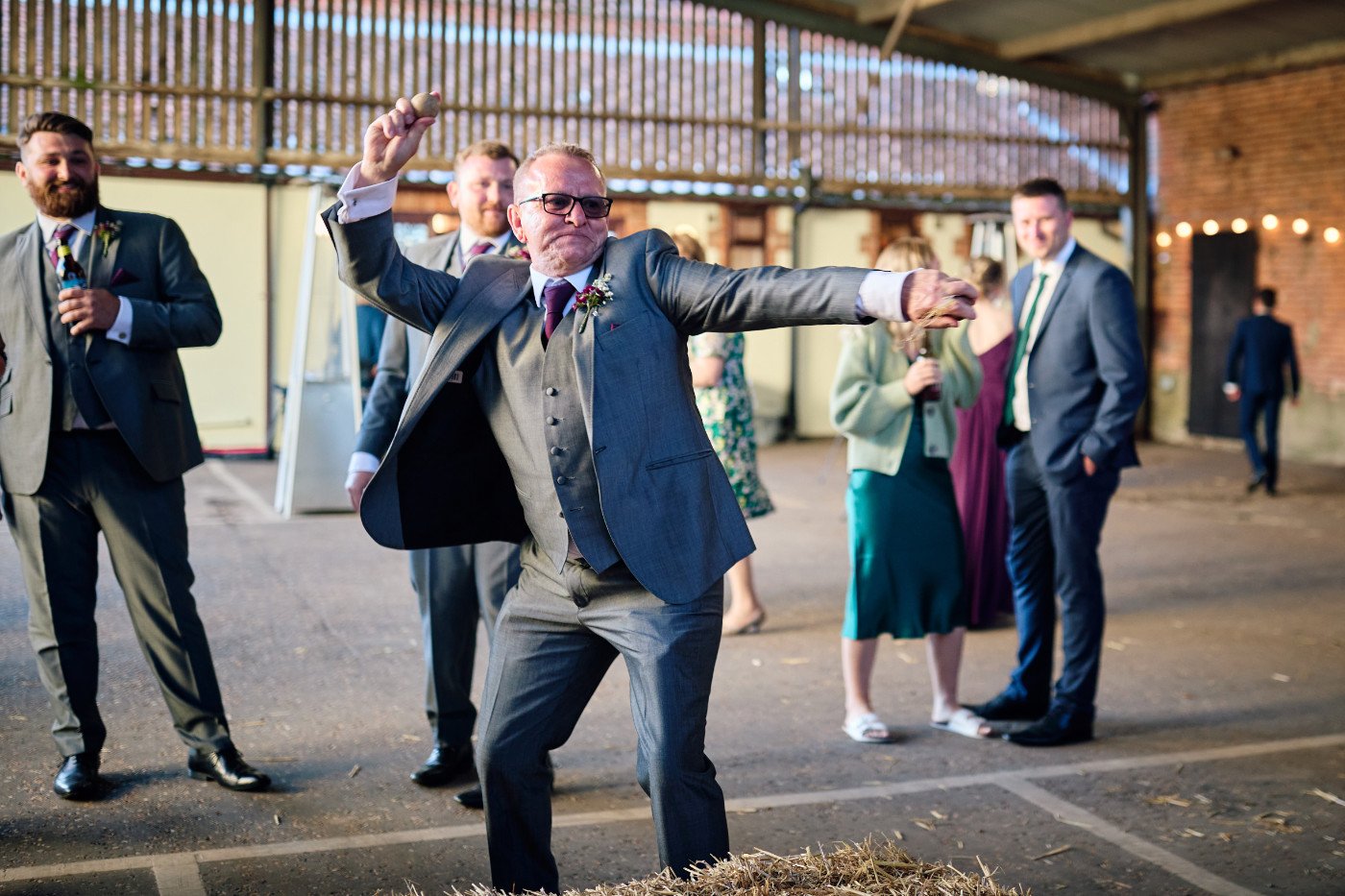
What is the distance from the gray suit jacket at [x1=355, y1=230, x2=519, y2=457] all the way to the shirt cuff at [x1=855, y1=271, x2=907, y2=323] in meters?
2.07

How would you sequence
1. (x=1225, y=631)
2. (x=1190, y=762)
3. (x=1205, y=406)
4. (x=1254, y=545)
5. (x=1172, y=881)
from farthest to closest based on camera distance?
(x=1205, y=406)
(x=1254, y=545)
(x=1225, y=631)
(x=1190, y=762)
(x=1172, y=881)

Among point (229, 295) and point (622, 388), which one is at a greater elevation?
point (229, 295)

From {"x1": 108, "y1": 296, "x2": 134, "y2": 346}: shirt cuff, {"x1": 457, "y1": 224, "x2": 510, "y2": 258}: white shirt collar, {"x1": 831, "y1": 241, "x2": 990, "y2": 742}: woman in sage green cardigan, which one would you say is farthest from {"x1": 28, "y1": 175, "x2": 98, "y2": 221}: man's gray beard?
{"x1": 831, "y1": 241, "x2": 990, "y2": 742}: woman in sage green cardigan

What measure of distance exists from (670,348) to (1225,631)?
5.28m

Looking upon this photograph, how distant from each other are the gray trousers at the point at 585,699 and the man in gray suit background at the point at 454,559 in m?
1.37

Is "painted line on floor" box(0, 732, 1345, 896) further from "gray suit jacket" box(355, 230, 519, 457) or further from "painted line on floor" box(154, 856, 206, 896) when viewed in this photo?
"gray suit jacket" box(355, 230, 519, 457)

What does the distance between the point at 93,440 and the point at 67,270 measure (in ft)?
1.81

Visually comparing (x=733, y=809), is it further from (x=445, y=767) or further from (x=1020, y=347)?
(x=1020, y=347)

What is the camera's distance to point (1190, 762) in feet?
17.5

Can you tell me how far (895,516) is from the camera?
18.4 feet

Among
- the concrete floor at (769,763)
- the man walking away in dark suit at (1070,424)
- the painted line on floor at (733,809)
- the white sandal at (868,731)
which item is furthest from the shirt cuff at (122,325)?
the man walking away in dark suit at (1070,424)

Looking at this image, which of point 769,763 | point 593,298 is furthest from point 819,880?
point 769,763

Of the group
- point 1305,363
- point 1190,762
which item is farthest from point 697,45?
point 1190,762

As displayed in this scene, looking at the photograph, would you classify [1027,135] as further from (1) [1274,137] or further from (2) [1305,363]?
(2) [1305,363]
